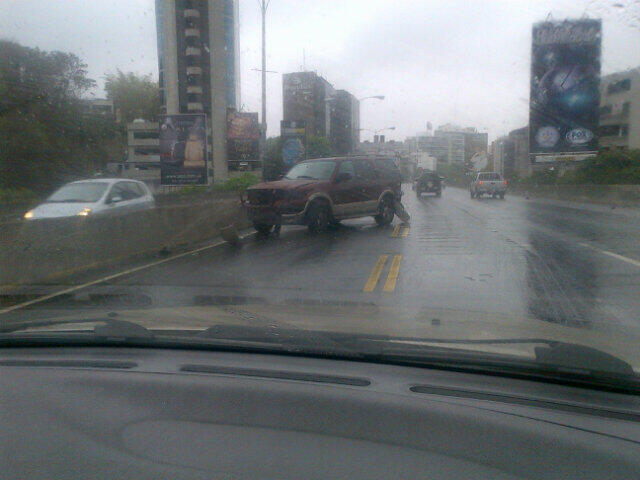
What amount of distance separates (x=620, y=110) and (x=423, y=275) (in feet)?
59.2

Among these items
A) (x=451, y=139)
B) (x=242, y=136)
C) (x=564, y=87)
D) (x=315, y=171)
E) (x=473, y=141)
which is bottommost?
(x=315, y=171)

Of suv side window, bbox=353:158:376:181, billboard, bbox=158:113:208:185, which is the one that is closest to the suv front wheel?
suv side window, bbox=353:158:376:181

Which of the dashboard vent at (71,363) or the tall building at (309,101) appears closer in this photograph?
the dashboard vent at (71,363)

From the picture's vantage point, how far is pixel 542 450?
2.55m

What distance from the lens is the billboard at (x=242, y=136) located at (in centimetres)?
3239

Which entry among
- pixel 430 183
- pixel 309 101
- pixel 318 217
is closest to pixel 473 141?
pixel 430 183

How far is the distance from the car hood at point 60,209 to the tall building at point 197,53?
738 cm

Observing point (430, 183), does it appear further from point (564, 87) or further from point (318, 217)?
point (318, 217)

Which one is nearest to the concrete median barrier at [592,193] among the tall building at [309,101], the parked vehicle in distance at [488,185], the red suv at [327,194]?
the parked vehicle in distance at [488,185]

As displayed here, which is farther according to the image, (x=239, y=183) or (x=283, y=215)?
(x=239, y=183)

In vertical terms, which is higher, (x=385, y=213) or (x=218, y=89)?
(x=218, y=89)

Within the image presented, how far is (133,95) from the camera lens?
61.5 ft

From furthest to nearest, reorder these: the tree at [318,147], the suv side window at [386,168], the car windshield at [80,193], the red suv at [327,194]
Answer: the tree at [318,147] < the suv side window at [386,168] < the red suv at [327,194] < the car windshield at [80,193]

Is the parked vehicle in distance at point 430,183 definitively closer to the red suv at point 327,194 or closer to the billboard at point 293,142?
the billboard at point 293,142
